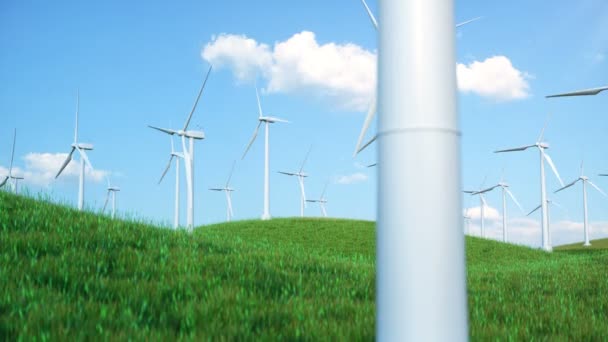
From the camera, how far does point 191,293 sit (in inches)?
265

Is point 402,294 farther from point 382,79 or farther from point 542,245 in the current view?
point 542,245

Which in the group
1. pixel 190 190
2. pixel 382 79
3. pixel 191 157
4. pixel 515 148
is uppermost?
pixel 515 148

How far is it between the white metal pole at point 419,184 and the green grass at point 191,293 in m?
2.82

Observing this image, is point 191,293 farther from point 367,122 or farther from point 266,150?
point 266,150

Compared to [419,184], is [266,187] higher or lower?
higher

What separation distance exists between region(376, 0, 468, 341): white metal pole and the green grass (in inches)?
111

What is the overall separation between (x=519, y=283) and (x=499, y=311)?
16.2 ft

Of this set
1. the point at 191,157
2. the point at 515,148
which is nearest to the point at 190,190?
the point at 191,157

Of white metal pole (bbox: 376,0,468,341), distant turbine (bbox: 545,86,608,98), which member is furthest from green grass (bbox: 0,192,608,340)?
distant turbine (bbox: 545,86,608,98)

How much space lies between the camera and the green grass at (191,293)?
5375 mm

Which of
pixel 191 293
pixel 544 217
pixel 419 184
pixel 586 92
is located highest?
pixel 586 92

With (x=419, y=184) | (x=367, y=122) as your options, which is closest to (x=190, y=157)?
(x=367, y=122)

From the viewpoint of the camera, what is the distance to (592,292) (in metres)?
12.0

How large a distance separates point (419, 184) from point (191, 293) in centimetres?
487
